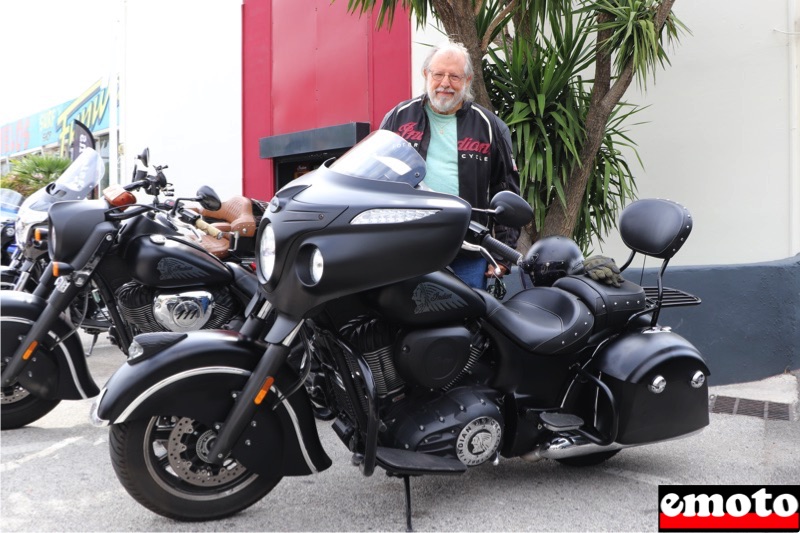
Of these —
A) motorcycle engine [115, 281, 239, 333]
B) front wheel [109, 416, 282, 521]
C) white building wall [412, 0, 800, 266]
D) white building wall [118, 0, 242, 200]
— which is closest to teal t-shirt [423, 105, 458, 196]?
motorcycle engine [115, 281, 239, 333]

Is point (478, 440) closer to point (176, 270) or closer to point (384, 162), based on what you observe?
point (384, 162)

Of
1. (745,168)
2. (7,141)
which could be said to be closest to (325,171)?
(745,168)

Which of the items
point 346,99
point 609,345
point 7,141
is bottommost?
point 609,345

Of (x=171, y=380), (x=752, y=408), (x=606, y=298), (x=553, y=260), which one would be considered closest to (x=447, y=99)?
(x=553, y=260)

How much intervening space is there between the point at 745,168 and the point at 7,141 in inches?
1274

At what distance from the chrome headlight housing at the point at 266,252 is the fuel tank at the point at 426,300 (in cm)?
34

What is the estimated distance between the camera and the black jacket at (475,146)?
3.46 metres

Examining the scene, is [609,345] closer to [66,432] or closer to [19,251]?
[66,432]

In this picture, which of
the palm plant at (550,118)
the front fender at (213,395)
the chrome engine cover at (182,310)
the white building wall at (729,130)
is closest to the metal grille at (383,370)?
the front fender at (213,395)

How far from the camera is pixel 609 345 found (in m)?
3.07

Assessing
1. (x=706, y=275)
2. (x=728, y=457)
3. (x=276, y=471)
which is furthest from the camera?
(x=706, y=275)

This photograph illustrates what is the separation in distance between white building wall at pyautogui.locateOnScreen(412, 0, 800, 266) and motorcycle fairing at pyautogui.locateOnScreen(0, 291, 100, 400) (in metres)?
5.03

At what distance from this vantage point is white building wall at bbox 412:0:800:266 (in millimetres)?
6277

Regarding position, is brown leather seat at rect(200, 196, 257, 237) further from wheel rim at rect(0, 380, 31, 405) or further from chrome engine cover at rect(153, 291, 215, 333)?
wheel rim at rect(0, 380, 31, 405)
